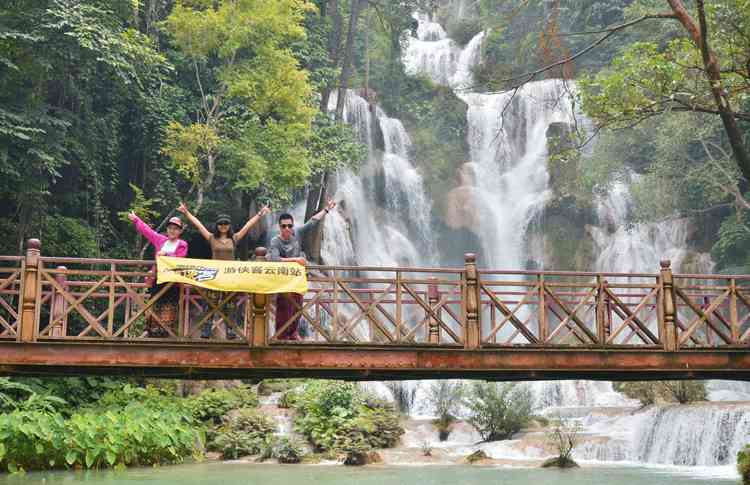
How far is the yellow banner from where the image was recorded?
1139 cm

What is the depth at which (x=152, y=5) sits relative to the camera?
2619 cm

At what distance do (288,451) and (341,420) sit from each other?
64.6 inches

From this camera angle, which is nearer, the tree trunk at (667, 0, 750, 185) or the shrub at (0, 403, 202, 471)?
the tree trunk at (667, 0, 750, 185)

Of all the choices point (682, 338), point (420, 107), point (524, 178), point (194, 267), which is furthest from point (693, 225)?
point (194, 267)

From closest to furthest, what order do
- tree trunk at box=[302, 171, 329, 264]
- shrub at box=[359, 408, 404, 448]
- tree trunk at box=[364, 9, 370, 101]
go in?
shrub at box=[359, 408, 404, 448], tree trunk at box=[302, 171, 329, 264], tree trunk at box=[364, 9, 370, 101]

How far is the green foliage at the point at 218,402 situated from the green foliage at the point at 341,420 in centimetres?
118

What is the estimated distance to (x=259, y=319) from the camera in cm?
1180

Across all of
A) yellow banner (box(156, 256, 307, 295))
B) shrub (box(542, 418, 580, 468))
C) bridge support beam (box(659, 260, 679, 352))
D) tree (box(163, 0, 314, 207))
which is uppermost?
tree (box(163, 0, 314, 207))

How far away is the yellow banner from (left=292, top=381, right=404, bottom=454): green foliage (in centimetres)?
808

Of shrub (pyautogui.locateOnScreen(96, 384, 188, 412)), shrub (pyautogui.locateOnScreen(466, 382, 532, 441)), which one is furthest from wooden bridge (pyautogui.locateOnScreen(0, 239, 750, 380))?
shrub (pyautogui.locateOnScreen(466, 382, 532, 441))

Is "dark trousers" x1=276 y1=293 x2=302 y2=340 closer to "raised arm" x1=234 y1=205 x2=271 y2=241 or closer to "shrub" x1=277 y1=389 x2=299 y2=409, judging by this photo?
"raised arm" x1=234 y1=205 x2=271 y2=241

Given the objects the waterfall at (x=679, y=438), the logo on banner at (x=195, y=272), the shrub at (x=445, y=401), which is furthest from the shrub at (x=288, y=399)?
the logo on banner at (x=195, y=272)

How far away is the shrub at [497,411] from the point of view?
20.8 meters

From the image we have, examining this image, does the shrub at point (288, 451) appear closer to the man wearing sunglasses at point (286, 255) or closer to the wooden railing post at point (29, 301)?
the man wearing sunglasses at point (286, 255)
